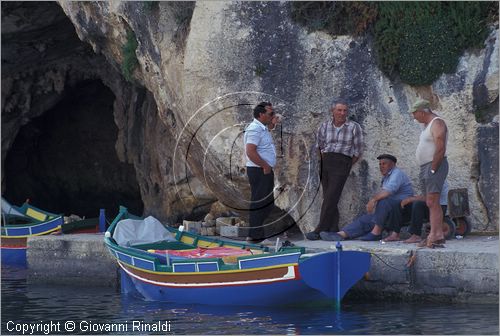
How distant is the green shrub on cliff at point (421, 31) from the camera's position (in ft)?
52.9

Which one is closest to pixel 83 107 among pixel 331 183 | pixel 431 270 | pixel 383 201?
pixel 331 183

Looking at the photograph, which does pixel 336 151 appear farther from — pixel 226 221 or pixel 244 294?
pixel 226 221

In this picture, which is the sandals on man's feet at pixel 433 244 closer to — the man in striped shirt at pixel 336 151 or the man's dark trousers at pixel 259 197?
the man in striped shirt at pixel 336 151

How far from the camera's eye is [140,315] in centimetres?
1498

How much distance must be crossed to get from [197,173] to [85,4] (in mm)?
3426

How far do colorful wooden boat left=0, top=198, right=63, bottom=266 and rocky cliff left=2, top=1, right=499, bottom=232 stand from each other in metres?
3.21

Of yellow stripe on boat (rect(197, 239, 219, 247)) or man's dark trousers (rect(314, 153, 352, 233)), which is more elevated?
man's dark trousers (rect(314, 153, 352, 233))

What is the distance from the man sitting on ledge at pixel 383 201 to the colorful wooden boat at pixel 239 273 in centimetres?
130

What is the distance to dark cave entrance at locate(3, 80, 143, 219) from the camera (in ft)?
96.7

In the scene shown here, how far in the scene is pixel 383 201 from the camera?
15.4 metres

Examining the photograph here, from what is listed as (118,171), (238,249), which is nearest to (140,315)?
(238,249)

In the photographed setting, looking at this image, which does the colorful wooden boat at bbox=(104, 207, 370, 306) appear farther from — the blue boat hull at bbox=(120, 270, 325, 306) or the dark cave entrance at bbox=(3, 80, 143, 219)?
the dark cave entrance at bbox=(3, 80, 143, 219)

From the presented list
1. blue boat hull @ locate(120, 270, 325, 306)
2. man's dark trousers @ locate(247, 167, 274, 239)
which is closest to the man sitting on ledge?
man's dark trousers @ locate(247, 167, 274, 239)

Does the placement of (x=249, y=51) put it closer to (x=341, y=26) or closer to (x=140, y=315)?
(x=341, y=26)
